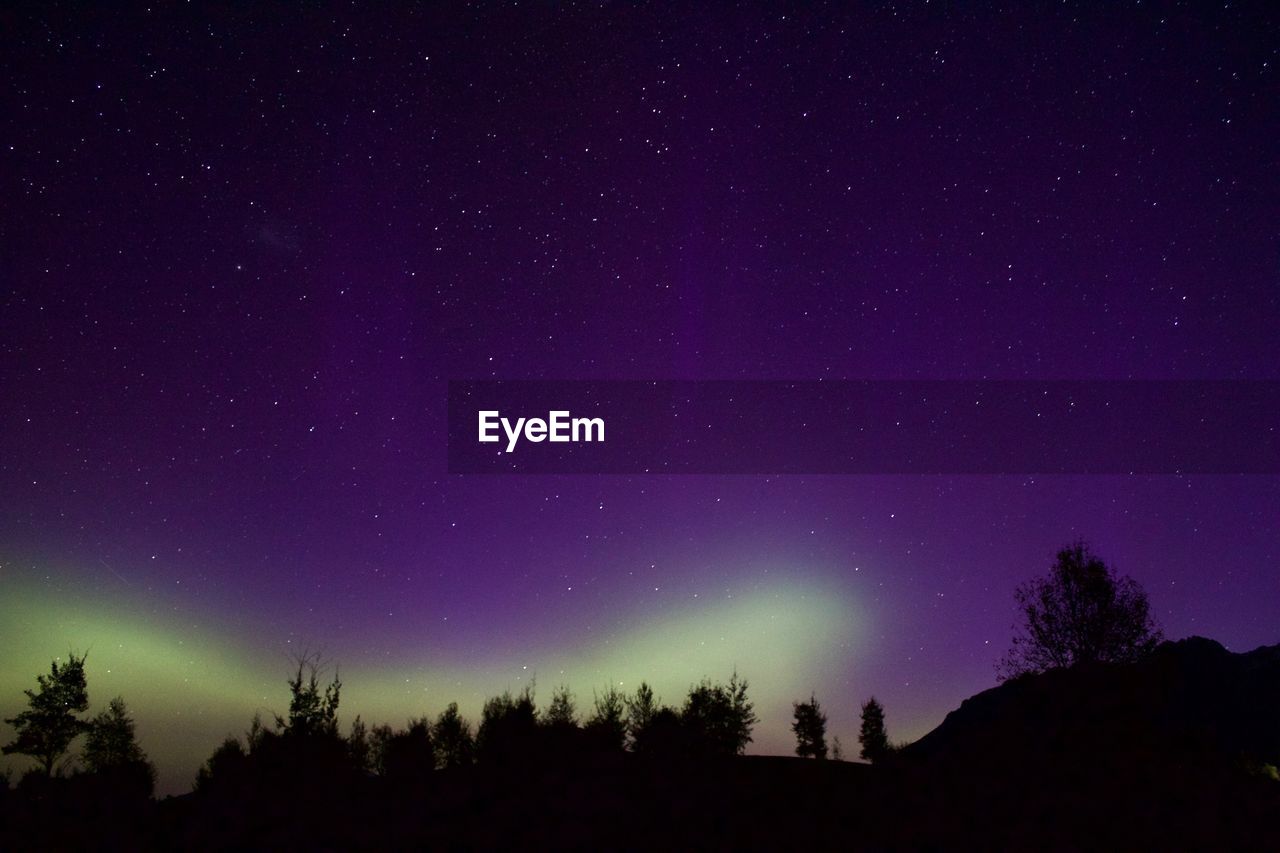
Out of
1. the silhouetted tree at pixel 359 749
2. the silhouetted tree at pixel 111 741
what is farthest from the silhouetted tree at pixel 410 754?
the silhouetted tree at pixel 111 741

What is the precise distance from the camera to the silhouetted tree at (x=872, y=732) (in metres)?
65.2

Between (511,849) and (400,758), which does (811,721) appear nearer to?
(400,758)

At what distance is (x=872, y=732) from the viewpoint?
66312mm

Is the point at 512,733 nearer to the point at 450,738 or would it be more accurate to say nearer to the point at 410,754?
the point at 410,754

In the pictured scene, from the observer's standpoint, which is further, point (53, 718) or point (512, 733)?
point (53, 718)

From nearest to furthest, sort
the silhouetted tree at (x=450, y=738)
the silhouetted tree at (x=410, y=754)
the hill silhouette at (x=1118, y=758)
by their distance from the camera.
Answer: the hill silhouette at (x=1118, y=758)
the silhouetted tree at (x=410, y=754)
the silhouetted tree at (x=450, y=738)

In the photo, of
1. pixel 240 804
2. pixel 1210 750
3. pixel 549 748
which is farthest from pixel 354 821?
pixel 1210 750

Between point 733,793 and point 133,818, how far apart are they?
14268 mm

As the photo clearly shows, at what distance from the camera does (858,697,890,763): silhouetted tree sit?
214 ft

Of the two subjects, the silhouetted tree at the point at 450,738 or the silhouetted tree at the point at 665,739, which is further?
the silhouetted tree at the point at 450,738

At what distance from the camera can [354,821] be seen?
15.4m

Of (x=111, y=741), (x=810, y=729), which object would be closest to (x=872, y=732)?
(x=810, y=729)

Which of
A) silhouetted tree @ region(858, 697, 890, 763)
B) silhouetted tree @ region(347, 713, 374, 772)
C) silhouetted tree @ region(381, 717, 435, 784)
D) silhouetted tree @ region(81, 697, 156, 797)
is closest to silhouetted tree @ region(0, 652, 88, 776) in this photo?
silhouetted tree @ region(81, 697, 156, 797)

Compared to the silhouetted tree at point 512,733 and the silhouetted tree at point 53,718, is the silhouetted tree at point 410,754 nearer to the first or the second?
the silhouetted tree at point 512,733
